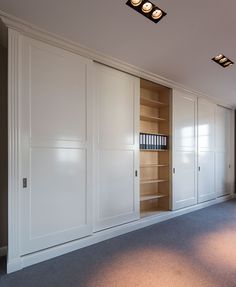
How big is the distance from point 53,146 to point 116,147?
0.98 m

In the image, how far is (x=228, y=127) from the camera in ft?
18.3

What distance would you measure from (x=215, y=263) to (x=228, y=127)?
4.21 meters

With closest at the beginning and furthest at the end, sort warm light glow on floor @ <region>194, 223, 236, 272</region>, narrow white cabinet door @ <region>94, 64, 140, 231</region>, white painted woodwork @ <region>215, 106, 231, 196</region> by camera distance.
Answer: warm light glow on floor @ <region>194, 223, 236, 272</region> → narrow white cabinet door @ <region>94, 64, 140, 231</region> → white painted woodwork @ <region>215, 106, 231, 196</region>

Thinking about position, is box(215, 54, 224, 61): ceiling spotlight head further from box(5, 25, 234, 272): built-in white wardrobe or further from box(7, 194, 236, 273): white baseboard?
box(7, 194, 236, 273): white baseboard

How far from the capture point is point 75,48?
2.55 m

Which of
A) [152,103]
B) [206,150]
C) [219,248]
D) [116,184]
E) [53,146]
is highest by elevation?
[152,103]

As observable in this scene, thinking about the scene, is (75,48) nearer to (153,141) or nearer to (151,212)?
(153,141)

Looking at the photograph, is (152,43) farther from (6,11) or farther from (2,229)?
(2,229)

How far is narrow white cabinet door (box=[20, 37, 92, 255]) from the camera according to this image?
220 cm

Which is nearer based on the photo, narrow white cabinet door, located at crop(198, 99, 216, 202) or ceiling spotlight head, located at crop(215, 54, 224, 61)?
ceiling spotlight head, located at crop(215, 54, 224, 61)

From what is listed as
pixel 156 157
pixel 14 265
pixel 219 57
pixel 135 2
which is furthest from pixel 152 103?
pixel 14 265

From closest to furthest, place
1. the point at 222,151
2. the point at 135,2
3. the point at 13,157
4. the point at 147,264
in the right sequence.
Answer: the point at 135,2
the point at 13,157
the point at 147,264
the point at 222,151

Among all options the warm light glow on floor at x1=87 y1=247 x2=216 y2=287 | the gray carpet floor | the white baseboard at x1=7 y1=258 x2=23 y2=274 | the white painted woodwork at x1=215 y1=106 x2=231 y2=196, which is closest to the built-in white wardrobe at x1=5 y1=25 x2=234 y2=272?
the white baseboard at x1=7 y1=258 x2=23 y2=274

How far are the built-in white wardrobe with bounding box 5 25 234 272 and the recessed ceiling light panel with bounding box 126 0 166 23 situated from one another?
2.99ft
